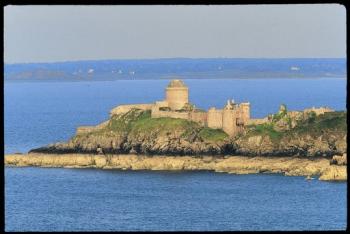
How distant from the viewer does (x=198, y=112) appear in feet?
167

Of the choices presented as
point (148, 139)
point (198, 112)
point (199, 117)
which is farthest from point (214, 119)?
point (148, 139)

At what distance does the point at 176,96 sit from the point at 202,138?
3.96 m

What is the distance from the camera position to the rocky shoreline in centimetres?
4519

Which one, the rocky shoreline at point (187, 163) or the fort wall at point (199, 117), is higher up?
the fort wall at point (199, 117)

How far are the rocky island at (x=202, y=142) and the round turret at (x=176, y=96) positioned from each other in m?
0.10

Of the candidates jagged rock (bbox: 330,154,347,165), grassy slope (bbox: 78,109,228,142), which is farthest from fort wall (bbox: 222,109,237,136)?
jagged rock (bbox: 330,154,347,165)

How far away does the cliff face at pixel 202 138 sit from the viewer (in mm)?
47844

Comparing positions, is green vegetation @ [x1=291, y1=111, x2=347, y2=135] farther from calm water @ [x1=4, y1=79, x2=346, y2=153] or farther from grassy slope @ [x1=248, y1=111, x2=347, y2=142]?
calm water @ [x1=4, y1=79, x2=346, y2=153]

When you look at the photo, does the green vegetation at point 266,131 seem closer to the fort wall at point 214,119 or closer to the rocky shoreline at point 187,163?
the rocky shoreline at point 187,163

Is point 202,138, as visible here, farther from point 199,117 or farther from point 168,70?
point 168,70

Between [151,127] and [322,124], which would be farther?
[151,127]

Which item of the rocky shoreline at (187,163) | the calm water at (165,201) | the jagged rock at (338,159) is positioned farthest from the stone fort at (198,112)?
the jagged rock at (338,159)

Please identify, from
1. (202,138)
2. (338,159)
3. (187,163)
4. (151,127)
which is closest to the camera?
(338,159)

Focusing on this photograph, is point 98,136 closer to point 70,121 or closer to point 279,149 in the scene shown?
point 279,149
